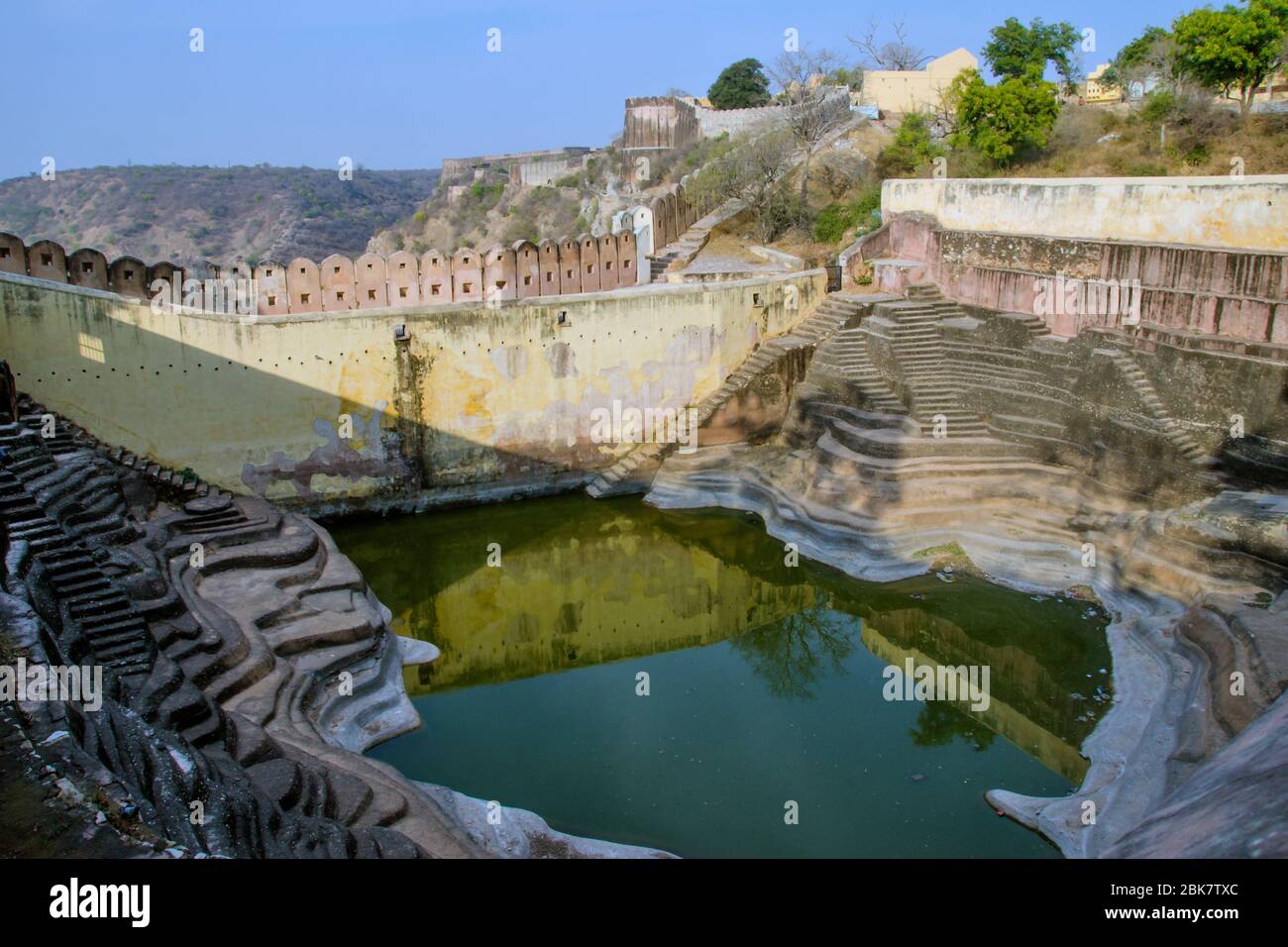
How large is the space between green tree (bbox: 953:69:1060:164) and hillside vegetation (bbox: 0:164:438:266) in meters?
17.9

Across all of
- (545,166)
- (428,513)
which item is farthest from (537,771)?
(545,166)

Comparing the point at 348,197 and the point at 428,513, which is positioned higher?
the point at 348,197

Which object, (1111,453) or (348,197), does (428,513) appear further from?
(348,197)

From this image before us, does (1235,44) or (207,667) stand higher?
(1235,44)

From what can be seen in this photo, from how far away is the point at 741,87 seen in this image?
29938 millimetres

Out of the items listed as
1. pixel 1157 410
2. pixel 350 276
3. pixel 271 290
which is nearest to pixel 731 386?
pixel 350 276

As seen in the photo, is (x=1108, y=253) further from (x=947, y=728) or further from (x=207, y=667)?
(x=207, y=667)

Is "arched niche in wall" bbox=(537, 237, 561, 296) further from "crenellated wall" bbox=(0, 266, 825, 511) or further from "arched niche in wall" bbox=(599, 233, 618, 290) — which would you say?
"arched niche in wall" bbox=(599, 233, 618, 290)

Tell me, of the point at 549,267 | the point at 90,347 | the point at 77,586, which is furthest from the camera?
the point at 549,267

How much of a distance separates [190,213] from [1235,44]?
27.7m

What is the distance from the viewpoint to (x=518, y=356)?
12625 mm

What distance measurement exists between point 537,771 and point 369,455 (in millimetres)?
5497

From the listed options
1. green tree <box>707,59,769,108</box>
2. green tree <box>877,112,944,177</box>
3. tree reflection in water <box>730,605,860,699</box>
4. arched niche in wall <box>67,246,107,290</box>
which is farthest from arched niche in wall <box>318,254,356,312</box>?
green tree <box>707,59,769,108</box>

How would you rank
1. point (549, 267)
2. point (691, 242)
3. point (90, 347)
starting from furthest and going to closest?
1. point (691, 242)
2. point (549, 267)
3. point (90, 347)
